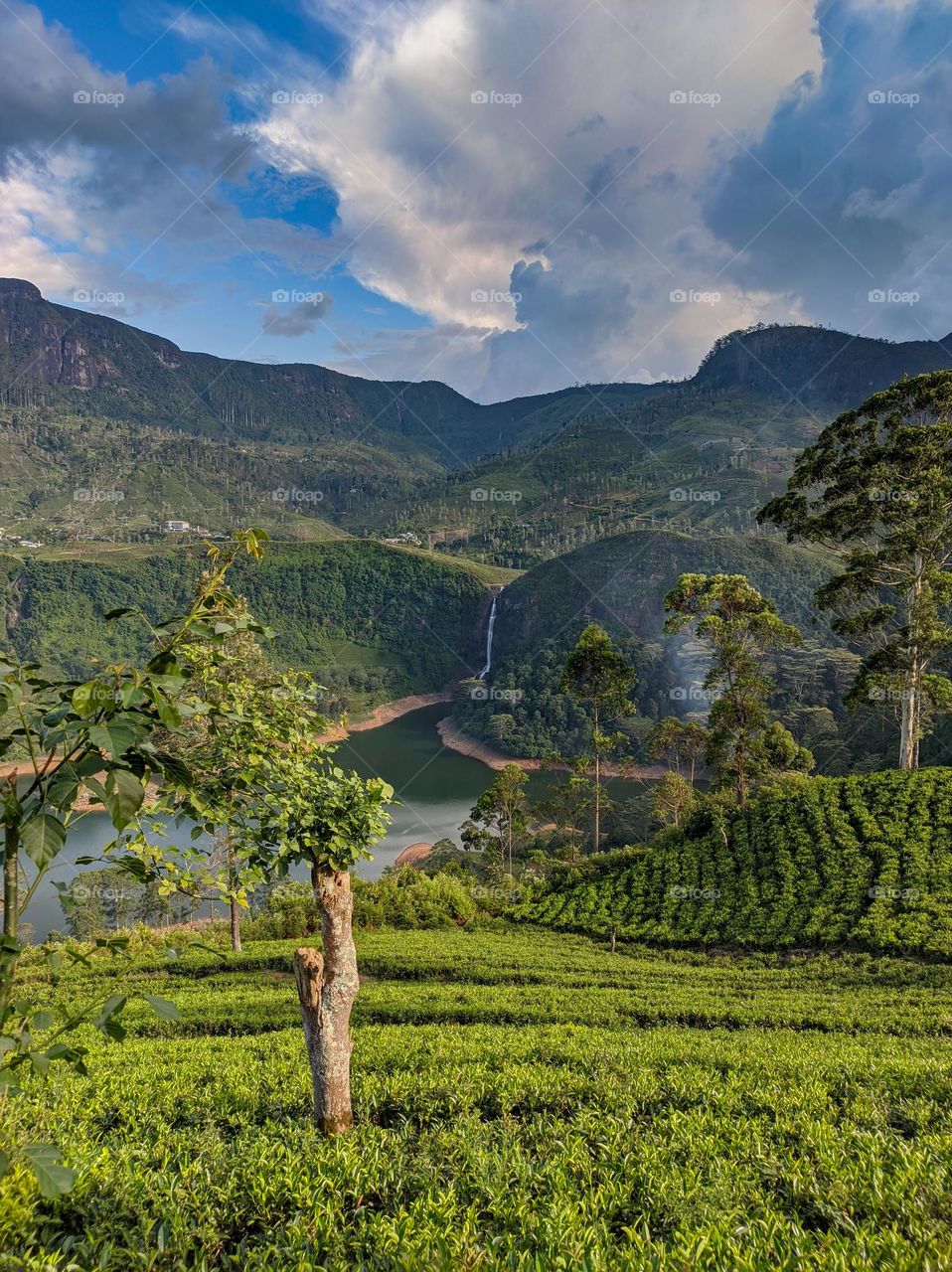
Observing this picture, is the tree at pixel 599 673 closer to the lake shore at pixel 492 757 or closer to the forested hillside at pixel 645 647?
the forested hillside at pixel 645 647

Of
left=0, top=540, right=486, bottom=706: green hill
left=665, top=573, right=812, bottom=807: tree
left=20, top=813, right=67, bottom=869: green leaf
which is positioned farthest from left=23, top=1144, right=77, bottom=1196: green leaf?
left=0, top=540, right=486, bottom=706: green hill

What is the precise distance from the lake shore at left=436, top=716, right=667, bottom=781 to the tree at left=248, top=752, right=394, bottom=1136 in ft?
170

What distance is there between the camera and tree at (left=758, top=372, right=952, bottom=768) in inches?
714

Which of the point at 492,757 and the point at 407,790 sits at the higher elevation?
the point at 492,757

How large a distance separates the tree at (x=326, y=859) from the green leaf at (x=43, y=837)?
7.04ft

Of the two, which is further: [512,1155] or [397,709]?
[397,709]

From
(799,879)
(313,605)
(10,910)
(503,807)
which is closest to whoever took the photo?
(10,910)

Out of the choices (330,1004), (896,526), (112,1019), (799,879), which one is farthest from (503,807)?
(112,1019)

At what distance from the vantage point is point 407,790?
59.4 meters

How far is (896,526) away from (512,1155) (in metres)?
20.7

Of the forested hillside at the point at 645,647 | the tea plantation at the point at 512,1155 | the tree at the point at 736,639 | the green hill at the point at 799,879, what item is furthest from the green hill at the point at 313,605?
the tea plantation at the point at 512,1155

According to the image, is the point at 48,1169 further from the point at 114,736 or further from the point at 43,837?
the point at 114,736

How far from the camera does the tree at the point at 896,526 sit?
18141 millimetres

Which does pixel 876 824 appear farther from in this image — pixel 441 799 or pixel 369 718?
pixel 369 718
